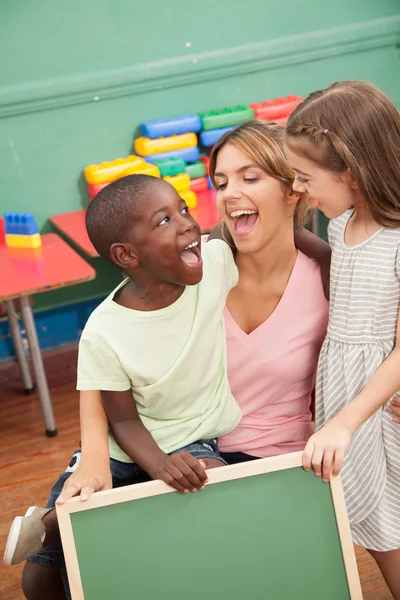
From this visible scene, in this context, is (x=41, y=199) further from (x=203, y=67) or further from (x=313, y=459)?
(x=313, y=459)

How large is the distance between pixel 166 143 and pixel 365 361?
2.30m

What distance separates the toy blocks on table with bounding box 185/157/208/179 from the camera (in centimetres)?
369

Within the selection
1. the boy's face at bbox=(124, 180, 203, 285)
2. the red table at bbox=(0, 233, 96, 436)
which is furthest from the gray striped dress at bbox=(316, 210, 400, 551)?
the red table at bbox=(0, 233, 96, 436)

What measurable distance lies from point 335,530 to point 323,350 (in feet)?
1.54

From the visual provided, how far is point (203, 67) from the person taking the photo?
392 centimetres

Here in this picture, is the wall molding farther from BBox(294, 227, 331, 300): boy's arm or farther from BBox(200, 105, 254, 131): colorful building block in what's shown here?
BBox(294, 227, 331, 300): boy's arm

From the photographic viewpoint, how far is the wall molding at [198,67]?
3.62 m

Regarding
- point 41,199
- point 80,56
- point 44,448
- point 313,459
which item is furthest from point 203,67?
point 313,459

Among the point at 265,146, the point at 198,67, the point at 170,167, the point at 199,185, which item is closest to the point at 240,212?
the point at 265,146

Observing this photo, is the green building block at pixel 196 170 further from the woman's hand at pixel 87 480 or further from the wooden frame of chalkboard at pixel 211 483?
the wooden frame of chalkboard at pixel 211 483

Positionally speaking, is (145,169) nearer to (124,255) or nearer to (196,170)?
(196,170)

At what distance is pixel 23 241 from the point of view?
10.6 ft

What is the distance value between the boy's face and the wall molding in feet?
7.70

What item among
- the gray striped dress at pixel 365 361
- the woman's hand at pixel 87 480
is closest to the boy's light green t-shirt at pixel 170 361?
the woman's hand at pixel 87 480
